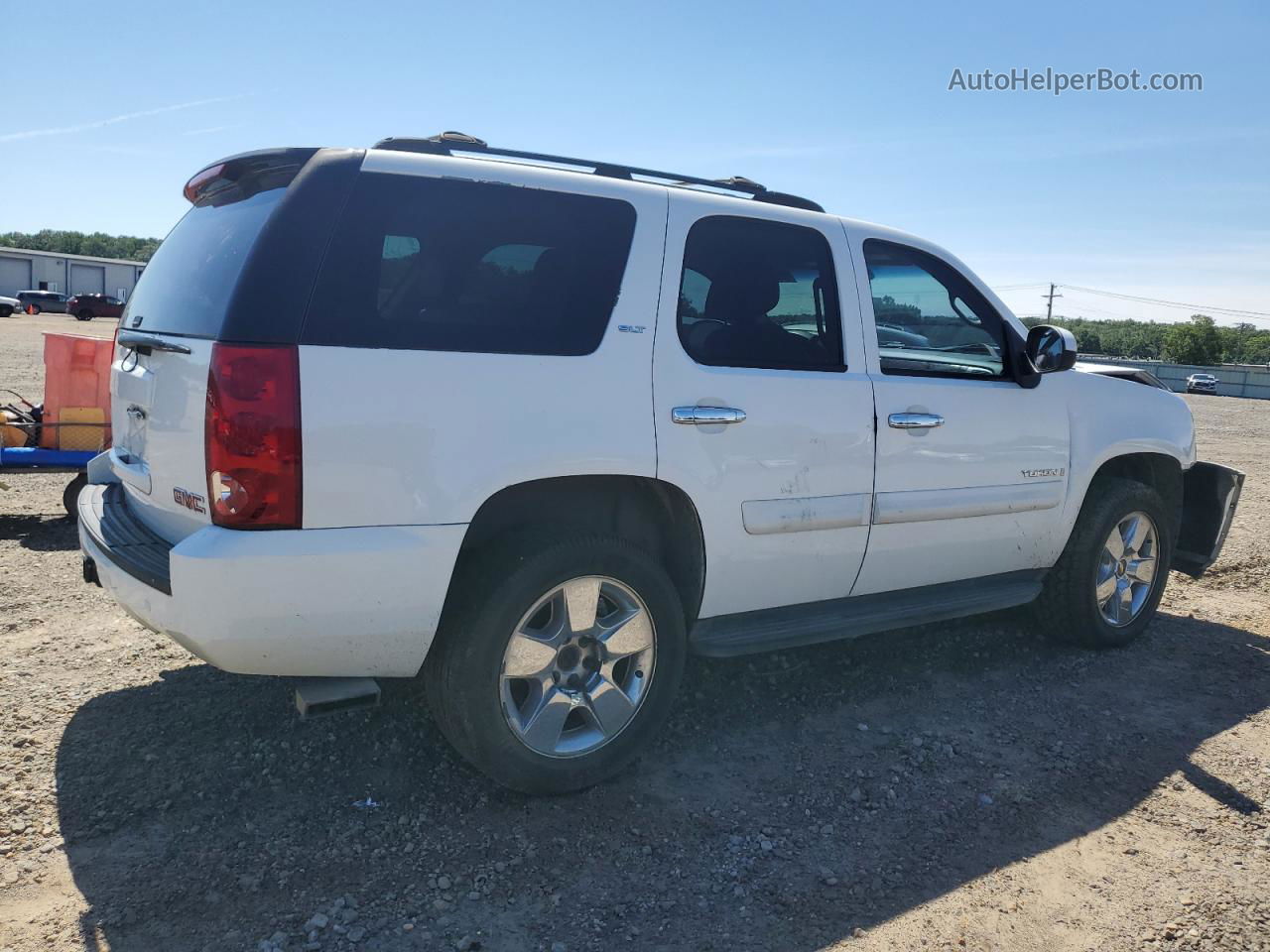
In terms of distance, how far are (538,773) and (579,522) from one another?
2.76ft

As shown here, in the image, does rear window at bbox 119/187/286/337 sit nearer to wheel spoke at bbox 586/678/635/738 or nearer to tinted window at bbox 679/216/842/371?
tinted window at bbox 679/216/842/371

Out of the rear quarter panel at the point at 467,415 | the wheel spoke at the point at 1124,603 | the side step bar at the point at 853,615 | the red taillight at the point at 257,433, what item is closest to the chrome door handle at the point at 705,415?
the rear quarter panel at the point at 467,415

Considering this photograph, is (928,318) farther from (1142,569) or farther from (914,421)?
(1142,569)

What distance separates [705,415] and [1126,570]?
297cm

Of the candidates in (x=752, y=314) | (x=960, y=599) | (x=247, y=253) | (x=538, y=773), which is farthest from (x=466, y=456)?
(x=960, y=599)

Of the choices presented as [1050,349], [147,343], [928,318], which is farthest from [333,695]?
[1050,349]

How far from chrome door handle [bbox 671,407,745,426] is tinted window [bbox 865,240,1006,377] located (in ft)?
2.96

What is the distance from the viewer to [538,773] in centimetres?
312

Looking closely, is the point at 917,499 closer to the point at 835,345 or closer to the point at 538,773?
the point at 835,345

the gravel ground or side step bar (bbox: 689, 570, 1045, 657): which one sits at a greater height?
side step bar (bbox: 689, 570, 1045, 657)

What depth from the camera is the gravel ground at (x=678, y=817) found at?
8.60ft

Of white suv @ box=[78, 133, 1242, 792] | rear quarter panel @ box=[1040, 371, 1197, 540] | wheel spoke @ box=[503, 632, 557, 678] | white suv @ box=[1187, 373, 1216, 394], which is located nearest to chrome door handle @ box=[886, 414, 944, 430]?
white suv @ box=[78, 133, 1242, 792]

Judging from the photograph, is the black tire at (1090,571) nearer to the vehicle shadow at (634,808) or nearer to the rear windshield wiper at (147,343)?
the vehicle shadow at (634,808)

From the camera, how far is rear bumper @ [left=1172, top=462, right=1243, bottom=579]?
543 centimetres
